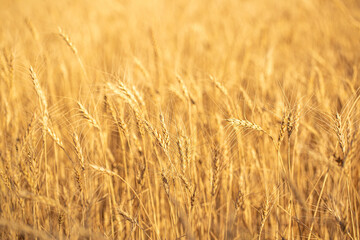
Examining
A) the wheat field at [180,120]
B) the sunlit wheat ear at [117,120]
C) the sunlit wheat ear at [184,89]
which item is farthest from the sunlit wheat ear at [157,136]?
the sunlit wheat ear at [184,89]

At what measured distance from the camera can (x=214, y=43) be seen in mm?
3203

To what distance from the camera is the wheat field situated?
109 centimetres

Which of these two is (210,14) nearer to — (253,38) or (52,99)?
(253,38)

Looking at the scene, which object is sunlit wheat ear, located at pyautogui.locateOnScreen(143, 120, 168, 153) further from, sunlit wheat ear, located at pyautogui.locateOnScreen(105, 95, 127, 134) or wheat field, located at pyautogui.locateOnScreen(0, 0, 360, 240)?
sunlit wheat ear, located at pyautogui.locateOnScreen(105, 95, 127, 134)

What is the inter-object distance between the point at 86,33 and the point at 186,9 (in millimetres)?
1955

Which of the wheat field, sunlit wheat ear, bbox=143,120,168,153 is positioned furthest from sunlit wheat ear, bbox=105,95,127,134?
sunlit wheat ear, bbox=143,120,168,153

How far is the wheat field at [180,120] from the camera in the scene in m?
1.09

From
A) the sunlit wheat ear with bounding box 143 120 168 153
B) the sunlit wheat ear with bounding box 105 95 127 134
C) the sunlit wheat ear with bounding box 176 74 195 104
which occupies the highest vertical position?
the sunlit wheat ear with bounding box 176 74 195 104

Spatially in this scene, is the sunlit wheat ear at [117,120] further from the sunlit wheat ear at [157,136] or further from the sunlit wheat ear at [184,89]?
the sunlit wheat ear at [184,89]

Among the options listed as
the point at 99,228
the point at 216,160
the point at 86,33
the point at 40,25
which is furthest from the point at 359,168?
the point at 40,25

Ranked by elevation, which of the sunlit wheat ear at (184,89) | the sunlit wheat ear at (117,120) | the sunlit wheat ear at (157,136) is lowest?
the sunlit wheat ear at (157,136)

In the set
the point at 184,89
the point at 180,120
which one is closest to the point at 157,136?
the point at 180,120

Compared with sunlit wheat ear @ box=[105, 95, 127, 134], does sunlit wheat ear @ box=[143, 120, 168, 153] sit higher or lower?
lower

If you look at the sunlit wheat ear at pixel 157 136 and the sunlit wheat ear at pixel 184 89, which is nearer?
the sunlit wheat ear at pixel 157 136
